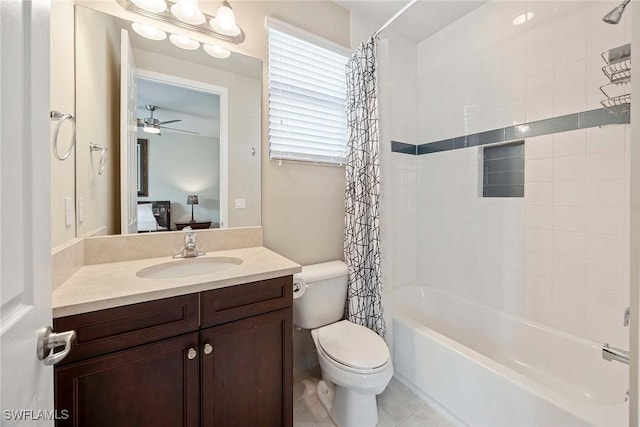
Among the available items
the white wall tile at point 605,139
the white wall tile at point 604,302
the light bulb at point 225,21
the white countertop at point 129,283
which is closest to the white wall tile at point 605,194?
the white wall tile at point 605,139

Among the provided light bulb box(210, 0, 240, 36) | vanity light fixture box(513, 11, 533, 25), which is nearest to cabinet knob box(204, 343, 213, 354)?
light bulb box(210, 0, 240, 36)

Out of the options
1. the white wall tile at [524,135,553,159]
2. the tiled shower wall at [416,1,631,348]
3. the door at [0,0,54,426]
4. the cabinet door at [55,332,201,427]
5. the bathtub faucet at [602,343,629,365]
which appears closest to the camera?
the door at [0,0,54,426]

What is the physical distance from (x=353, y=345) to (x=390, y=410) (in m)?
0.49

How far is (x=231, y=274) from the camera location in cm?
108

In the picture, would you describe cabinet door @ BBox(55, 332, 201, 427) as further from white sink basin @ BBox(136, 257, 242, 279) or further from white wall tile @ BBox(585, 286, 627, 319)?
white wall tile @ BBox(585, 286, 627, 319)

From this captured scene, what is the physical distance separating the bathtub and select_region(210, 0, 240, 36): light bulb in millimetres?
2018

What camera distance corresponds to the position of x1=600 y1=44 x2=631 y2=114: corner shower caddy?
1.31 m

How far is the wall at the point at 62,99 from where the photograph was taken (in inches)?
38.0

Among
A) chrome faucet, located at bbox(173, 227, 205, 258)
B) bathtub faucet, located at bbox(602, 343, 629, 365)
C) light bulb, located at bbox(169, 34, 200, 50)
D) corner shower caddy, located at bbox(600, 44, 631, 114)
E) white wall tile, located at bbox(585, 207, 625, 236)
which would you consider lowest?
bathtub faucet, located at bbox(602, 343, 629, 365)

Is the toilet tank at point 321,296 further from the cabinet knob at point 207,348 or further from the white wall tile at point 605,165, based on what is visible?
the white wall tile at point 605,165

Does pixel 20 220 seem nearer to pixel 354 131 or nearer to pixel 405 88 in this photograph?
pixel 354 131

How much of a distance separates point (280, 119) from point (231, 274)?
1.12 metres

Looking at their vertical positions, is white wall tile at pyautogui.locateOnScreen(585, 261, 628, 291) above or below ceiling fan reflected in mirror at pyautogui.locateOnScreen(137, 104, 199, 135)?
below

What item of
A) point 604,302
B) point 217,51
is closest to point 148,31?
point 217,51
